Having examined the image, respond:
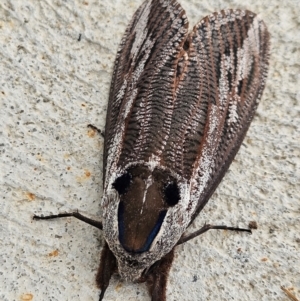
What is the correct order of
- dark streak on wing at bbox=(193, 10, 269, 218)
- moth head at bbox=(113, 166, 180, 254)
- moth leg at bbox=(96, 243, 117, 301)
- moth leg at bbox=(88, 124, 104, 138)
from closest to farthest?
moth head at bbox=(113, 166, 180, 254) < moth leg at bbox=(96, 243, 117, 301) < dark streak on wing at bbox=(193, 10, 269, 218) < moth leg at bbox=(88, 124, 104, 138)

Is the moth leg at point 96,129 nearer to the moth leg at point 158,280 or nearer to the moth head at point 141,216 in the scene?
the moth head at point 141,216

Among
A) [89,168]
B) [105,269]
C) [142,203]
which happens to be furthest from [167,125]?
[105,269]

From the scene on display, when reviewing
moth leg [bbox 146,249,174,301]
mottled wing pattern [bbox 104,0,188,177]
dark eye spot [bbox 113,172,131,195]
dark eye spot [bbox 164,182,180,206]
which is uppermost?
mottled wing pattern [bbox 104,0,188,177]

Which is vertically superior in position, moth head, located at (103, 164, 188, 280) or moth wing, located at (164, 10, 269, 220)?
moth wing, located at (164, 10, 269, 220)

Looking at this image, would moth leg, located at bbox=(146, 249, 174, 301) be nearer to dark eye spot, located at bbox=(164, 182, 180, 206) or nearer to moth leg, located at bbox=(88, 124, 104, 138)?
dark eye spot, located at bbox=(164, 182, 180, 206)

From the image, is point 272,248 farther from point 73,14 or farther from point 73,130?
point 73,14

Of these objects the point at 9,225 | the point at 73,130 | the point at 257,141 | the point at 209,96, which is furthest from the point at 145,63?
the point at 9,225

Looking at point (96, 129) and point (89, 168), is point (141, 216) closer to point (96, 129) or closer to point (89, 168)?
point (89, 168)

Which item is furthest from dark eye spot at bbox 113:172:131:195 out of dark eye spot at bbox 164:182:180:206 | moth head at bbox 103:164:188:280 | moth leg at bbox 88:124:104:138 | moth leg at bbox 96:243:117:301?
moth leg at bbox 88:124:104:138
